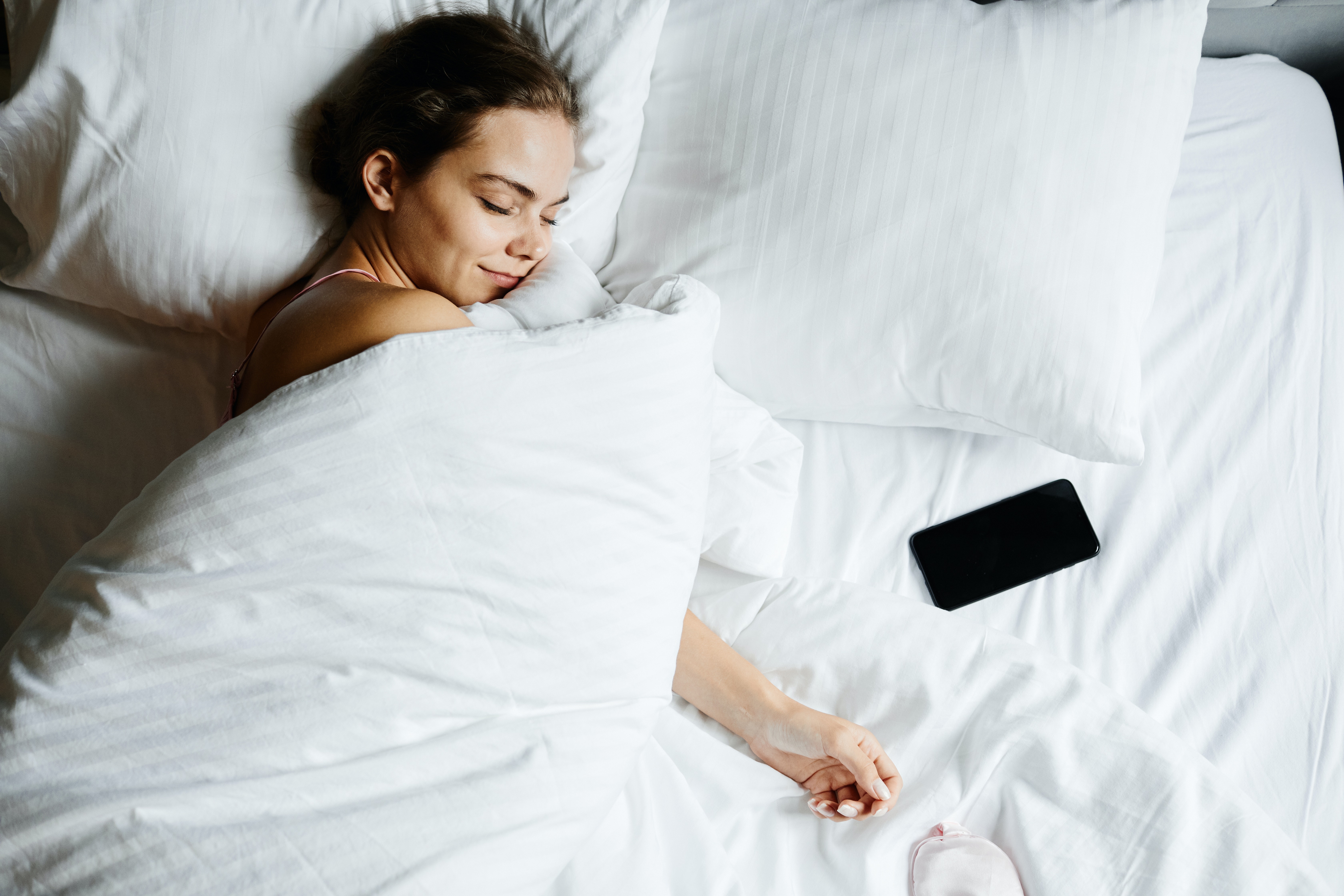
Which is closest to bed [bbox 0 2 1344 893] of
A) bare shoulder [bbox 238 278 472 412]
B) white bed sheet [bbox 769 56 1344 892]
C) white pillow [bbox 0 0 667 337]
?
white bed sheet [bbox 769 56 1344 892]

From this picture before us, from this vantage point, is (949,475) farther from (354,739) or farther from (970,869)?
(354,739)

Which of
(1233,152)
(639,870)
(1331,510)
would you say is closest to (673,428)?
(639,870)

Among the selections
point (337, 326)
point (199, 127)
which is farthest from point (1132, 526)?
point (199, 127)

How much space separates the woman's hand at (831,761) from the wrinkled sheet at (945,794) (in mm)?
20

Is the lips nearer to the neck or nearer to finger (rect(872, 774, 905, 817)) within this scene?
the neck

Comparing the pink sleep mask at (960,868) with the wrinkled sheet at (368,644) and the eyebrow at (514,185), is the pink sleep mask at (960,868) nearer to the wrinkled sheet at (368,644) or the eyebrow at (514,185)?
the wrinkled sheet at (368,644)

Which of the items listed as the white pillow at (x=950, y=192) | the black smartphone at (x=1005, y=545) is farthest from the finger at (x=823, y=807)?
the white pillow at (x=950, y=192)

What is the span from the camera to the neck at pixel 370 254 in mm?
982

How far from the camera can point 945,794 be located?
83cm

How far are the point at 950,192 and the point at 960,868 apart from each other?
0.70 metres

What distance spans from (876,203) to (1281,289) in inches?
24.1

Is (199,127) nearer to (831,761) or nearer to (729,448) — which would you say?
(729,448)

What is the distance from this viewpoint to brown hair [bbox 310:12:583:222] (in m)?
0.93

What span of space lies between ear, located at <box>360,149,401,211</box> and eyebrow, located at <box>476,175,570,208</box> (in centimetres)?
11
